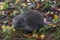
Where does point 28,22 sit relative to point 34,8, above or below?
below

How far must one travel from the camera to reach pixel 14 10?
19.2 ft

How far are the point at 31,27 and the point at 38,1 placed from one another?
1570mm

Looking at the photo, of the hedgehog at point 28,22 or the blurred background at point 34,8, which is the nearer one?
the blurred background at point 34,8

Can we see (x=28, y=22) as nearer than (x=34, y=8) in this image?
Yes

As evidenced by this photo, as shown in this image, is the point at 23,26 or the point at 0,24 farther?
the point at 0,24

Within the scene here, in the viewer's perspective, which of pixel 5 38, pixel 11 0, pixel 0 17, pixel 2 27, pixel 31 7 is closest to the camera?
pixel 5 38

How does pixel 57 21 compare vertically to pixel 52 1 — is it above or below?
below

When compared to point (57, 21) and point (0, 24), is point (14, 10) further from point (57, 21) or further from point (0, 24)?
point (57, 21)

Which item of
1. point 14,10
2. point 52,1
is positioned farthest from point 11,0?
point 52,1

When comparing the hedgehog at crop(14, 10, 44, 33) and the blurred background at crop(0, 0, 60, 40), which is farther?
the hedgehog at crop(14, 10, 44, 33)

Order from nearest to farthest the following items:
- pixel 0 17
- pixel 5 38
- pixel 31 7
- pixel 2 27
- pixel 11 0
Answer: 1. pixel 5 38
2. pixel 2 27
3. pixel 0 17
4. pixel 31 7
5. pixel 11 0

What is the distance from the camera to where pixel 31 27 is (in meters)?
4.80

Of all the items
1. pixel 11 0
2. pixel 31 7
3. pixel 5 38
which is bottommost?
Result: pixel 5 38

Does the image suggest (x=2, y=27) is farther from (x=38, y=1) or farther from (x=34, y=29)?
(x=38, y=1)
